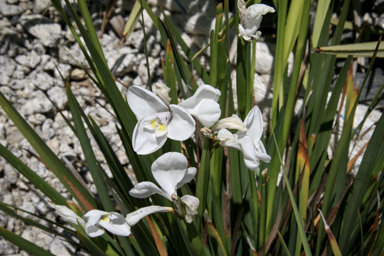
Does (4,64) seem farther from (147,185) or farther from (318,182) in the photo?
(318,182)

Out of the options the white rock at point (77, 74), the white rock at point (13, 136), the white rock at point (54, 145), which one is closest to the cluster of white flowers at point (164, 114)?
the white rock at point (54, 145)

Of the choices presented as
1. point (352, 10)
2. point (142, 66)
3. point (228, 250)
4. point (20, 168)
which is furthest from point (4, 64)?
point (352, 10)

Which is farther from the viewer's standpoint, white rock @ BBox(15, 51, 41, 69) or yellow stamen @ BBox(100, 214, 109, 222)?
white rock @ BBox(15, 51, 41, 69)

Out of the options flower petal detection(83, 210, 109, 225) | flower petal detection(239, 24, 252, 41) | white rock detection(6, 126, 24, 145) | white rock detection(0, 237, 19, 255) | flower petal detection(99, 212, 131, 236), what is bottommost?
white rock detection(0, 237, 19, 255)

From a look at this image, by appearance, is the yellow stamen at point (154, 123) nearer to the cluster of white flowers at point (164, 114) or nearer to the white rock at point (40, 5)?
the cluster of white flowers at point (164, 114)

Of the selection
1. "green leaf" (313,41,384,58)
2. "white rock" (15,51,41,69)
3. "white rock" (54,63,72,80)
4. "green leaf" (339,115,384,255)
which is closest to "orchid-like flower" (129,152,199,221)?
"green leaf" (339,115,384,255)

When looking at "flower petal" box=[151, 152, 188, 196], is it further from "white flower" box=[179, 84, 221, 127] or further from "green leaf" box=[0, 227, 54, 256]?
"green leaf" box=[0, 227, 54, 256]
